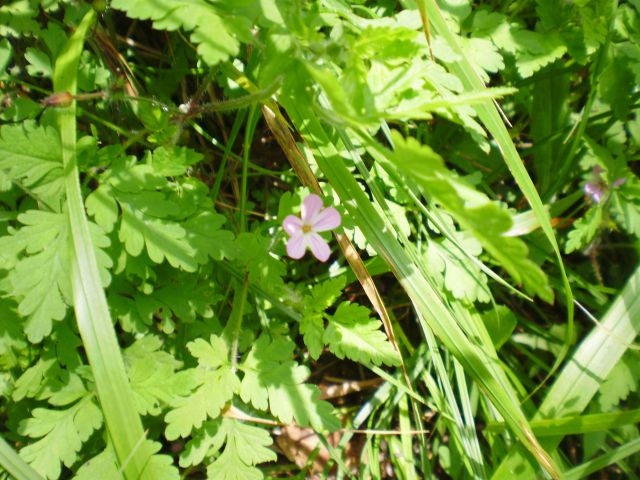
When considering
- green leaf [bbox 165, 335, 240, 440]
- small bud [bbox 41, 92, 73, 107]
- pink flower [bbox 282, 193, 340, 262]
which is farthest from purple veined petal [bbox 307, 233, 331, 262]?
small bud [bbox 41, 92, 73, 107]

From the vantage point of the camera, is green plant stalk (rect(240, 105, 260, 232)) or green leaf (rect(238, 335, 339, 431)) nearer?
green leaf (rect(238, 335, 339, 431))

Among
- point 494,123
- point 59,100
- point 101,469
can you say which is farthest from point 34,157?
point 494,123

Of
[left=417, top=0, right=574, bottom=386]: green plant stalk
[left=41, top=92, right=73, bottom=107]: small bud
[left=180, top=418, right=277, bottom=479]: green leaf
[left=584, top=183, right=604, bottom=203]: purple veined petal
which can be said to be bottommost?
[left=180, top=418, right=277, bottom=479]: green leaf

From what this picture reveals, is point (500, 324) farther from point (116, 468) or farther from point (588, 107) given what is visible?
point (116, 468)

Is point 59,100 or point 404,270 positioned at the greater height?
point 59,100

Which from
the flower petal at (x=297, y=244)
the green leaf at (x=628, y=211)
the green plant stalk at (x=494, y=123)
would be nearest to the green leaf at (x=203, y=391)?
the flower petal at (x=297, y=244)

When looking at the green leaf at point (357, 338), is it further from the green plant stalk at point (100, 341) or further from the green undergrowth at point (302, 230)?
the green plant stalk at point (100, 341)

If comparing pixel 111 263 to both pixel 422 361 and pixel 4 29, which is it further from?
pixel 422 361

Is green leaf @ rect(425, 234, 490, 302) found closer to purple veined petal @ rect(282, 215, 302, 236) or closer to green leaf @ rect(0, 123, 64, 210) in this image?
purple veined petal @ rect(282, 215, 302, 236)
